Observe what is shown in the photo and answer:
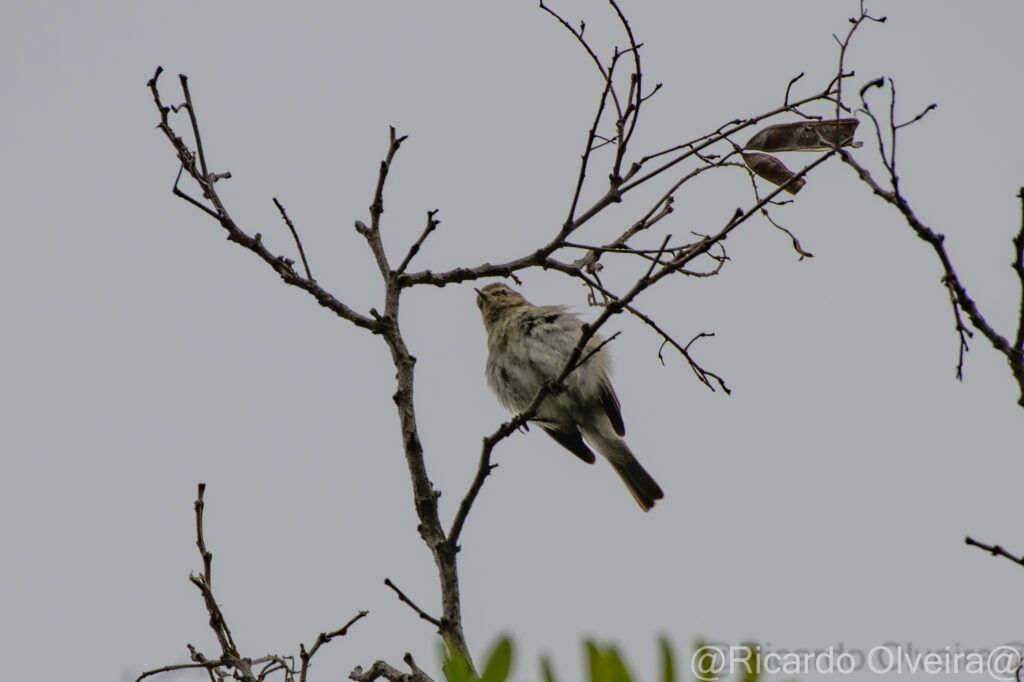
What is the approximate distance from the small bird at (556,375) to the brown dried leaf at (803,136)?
2888mm

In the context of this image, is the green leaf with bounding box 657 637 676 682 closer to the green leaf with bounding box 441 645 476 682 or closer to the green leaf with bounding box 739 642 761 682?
the green leaf with bounding box 739 642 761 682

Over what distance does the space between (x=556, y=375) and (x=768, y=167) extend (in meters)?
3.36

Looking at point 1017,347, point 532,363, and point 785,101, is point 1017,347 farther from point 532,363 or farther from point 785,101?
point 532,363

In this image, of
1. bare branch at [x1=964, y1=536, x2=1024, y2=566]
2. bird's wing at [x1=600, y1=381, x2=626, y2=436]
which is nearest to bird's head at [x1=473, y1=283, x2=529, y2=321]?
bird's wing at [x1=600, y1=381, x2=626, y2=436]

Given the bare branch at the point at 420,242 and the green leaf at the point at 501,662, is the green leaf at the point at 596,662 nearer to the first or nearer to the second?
the green leaf at the point at 501,662

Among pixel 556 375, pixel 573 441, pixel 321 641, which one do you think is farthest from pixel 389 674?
pixel 573 441

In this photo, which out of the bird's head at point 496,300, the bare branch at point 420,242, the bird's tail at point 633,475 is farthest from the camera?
the bird's tail at point 633,475

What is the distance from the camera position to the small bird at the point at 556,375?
7.61 meters

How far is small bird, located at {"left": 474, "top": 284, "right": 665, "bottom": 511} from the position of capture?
25.0 ft

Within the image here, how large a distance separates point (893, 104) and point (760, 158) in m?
1.32

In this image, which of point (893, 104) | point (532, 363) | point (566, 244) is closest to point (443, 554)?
point (566, 244)

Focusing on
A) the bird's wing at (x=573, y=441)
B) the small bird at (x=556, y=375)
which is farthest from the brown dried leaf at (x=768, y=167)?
the bird's wing at (x=573, y=441)

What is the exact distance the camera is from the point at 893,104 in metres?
3.23

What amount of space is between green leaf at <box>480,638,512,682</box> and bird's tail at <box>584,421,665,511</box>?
24.0 feet
